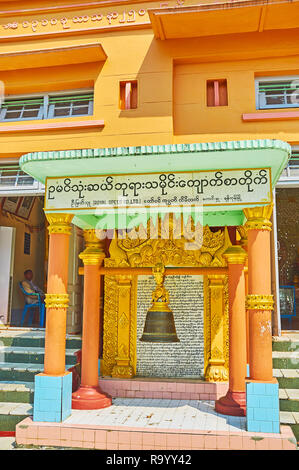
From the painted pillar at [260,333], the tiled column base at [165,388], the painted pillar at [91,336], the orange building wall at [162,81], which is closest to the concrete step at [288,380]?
the tiled column base at [165,388]

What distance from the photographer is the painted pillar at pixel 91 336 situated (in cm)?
637

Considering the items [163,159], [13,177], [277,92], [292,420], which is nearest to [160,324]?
[292,420]

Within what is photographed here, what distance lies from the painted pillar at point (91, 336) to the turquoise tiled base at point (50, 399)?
78 cm

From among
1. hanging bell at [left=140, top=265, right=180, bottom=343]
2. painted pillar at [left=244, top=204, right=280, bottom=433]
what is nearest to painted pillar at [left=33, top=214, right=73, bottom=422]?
hanging bell at [left=140, top=265, right=180, bottom=343]

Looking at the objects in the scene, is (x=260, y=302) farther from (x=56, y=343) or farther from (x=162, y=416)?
(x=56, y=343)

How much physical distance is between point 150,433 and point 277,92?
728 centimetres

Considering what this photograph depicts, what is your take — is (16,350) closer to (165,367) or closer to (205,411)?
(165,367)

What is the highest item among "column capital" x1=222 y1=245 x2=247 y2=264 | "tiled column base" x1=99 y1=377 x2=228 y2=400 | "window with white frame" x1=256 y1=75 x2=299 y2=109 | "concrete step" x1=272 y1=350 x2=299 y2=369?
"window with white frame" x1=256 y1=75 x2=299 y2=109

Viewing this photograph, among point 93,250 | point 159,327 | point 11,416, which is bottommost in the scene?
point 11,416

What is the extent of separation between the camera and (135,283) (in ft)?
26.1

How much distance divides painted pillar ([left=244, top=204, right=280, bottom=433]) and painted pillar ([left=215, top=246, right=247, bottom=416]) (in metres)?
1.07

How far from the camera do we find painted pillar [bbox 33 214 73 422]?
555cm

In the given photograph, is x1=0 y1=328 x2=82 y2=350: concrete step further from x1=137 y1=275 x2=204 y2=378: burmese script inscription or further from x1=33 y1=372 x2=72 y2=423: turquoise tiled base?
x1=33 y1=372 x2=72 y2=423: turquoise tiled base

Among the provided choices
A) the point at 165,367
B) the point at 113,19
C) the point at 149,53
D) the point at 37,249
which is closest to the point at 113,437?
the point at 165,367
